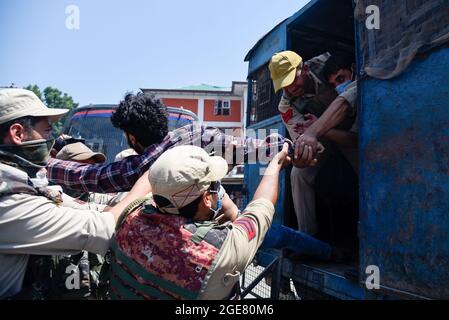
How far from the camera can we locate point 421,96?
1.71 metres

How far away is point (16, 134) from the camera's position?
1.50 metres

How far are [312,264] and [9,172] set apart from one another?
6.82 ft

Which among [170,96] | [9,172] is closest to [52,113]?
[9,172]

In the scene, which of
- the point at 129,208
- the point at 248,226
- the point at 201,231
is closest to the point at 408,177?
the point at 248,226

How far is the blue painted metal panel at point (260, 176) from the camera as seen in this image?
3111 millimetres

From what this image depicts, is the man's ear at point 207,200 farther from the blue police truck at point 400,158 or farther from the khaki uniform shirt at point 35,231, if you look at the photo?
the blue police truck at point 400,158

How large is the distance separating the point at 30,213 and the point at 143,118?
81cm

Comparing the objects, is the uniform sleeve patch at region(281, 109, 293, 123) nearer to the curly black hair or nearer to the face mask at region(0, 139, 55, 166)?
the curly black hair

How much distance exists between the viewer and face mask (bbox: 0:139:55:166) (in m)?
1.48

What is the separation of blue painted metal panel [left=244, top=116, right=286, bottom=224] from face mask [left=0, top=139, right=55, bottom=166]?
2.05 metres

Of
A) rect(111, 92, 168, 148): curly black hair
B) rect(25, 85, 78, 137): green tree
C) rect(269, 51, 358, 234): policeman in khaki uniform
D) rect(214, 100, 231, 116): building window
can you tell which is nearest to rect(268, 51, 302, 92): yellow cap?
rect(269, 51, 358, 234): policeman in khaki uniform

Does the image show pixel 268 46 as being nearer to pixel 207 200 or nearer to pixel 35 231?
pixel 207 200

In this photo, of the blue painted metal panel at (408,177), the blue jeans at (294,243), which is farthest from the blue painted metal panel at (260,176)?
the blue painted metal panel at (408,177)
